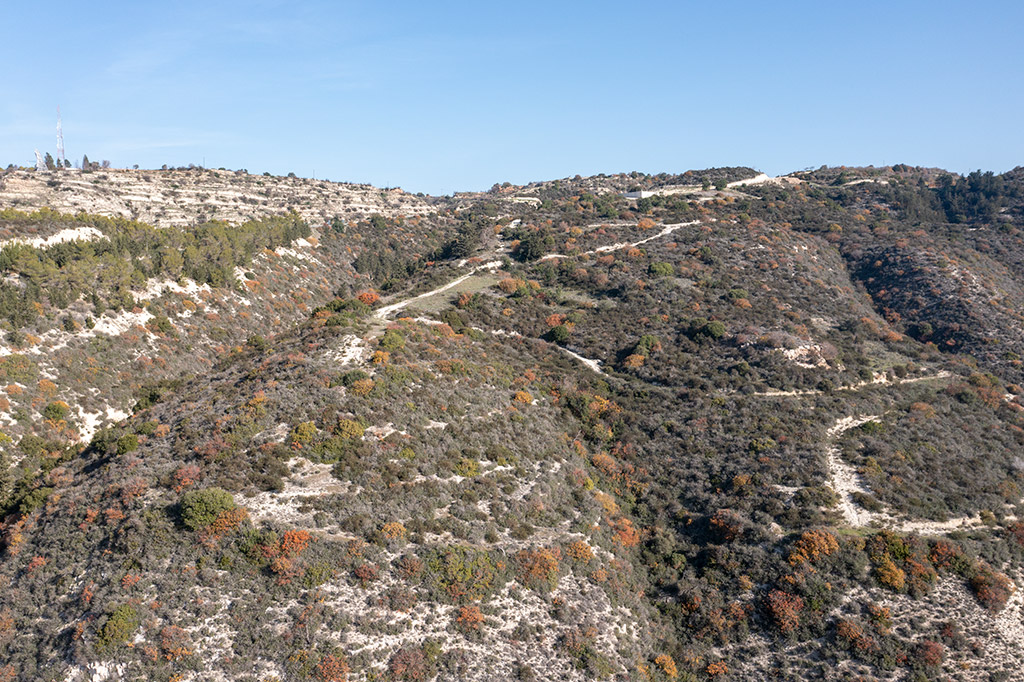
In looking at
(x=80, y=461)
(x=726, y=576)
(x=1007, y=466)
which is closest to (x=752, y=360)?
(x=1007, y=466)

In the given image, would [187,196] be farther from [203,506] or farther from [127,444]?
[203,506]

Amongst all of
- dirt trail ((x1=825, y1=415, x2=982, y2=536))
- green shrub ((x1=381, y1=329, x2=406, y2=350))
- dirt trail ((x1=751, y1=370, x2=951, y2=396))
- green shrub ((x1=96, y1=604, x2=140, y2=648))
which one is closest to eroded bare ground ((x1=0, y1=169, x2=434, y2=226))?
green shrub ((x1=381, y1=329, x2=406, y2=350))

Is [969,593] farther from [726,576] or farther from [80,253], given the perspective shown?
Answer: [80,253]

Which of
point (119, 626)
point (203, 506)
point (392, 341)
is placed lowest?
point (119, 626)

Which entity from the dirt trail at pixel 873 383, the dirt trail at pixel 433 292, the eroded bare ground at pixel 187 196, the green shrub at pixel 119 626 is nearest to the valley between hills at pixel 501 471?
the green shrub at pixel 119 626

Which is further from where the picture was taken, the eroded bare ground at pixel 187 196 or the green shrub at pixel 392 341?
the eroded bare ground at pixel 187 196

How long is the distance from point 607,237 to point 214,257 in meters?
60.6

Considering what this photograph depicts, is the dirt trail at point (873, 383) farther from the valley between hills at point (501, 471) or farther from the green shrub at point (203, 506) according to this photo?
the green shrub at point (203, 506)

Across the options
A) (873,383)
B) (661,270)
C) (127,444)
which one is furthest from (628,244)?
(127,444)

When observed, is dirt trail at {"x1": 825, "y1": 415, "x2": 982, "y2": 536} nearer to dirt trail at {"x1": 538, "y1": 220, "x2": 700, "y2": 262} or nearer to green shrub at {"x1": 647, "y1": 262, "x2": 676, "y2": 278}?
green shrub at {"x1": 647, "y1": 262, "x2": 676, "y2": 278}

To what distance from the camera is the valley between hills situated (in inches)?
1069

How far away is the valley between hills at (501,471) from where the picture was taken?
27.2 metres

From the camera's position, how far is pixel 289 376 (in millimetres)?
43125

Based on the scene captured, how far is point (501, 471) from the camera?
3909 centimetres
